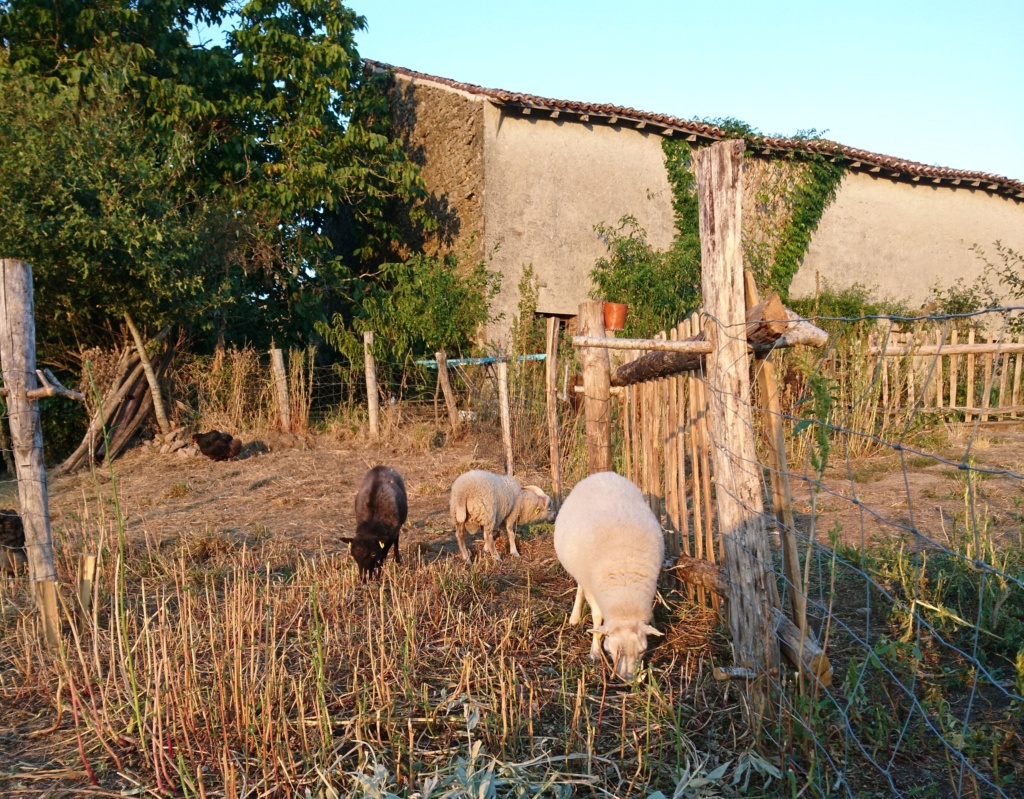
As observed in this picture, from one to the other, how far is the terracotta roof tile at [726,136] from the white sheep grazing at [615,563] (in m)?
12.3

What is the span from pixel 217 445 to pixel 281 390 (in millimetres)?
1706

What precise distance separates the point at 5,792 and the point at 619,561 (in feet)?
9.74

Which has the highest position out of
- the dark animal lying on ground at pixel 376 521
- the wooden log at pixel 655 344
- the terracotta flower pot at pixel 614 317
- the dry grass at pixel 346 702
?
the terracotta flower pot at pixel 614 317

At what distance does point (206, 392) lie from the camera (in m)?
13.8

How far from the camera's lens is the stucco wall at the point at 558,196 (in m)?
16.1

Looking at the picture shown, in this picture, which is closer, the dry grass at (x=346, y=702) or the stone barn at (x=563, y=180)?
the dry grass at (x=346, y=702)

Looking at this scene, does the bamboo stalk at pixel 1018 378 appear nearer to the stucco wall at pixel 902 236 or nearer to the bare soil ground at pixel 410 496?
the bare soil ground at pixel 410 496

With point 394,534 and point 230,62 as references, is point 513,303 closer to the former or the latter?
point 230,62

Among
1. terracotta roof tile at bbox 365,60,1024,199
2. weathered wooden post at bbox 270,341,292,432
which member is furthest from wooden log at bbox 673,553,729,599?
terracotta roof tile at bbox 365,60,1024,199

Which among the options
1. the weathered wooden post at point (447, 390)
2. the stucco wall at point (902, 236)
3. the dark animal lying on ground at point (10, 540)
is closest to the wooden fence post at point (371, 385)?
the weathered wooden post at point (447, 390)

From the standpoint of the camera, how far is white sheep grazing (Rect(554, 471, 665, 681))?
425cm

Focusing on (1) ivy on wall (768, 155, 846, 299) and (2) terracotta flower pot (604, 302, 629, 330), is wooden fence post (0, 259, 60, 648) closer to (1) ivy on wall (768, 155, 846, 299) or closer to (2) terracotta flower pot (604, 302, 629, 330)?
(2) terracotta flower pot (604, 302, 629, 330)

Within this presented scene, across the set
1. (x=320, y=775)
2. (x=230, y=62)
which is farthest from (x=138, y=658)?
(x=230, y=62)

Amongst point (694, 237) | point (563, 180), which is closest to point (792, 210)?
point (694, 237)
